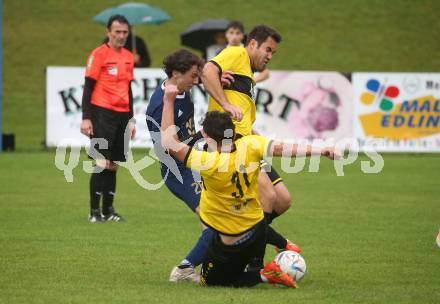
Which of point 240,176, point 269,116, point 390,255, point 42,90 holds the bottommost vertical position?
point 42,90

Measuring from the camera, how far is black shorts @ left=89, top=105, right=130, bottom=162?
11.5m

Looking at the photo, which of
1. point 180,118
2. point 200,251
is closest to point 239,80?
point 180,118

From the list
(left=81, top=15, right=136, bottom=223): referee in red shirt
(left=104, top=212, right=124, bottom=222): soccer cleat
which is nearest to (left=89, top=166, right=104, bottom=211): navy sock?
(left=81, top=15, right=136, bottom=223): referee in red shirt

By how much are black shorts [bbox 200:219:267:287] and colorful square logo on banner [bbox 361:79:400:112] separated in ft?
41.7

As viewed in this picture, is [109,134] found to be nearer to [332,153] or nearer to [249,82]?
[249,82]

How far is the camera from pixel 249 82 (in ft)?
28.4

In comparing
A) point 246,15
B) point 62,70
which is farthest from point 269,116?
point 246,15

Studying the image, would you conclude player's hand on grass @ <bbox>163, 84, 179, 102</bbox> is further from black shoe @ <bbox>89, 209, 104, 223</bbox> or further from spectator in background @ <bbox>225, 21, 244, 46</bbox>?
spectator in background @ <bbox>225, 21, 244, 46</bbox>

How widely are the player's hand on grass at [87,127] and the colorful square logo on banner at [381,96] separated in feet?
31.5

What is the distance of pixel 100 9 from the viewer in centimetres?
3450

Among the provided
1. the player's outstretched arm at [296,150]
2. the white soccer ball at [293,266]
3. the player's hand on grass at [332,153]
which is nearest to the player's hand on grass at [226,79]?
the player's outstretched arm at [296,150]

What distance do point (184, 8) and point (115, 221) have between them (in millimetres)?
24770

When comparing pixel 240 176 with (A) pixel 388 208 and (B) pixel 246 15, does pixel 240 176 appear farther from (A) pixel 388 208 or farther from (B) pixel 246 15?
(B) pixel 246 15

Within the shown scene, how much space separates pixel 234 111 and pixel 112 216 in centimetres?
376
